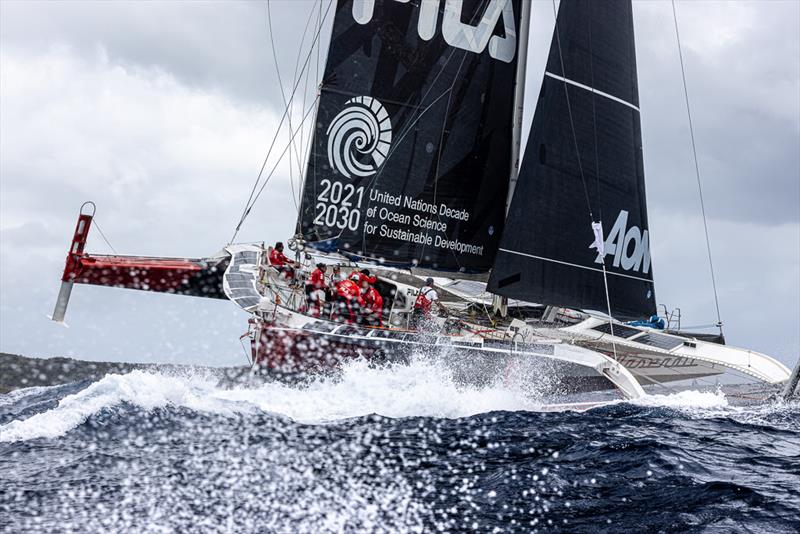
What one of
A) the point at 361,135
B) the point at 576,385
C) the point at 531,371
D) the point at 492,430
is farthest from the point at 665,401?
the point at 361,135

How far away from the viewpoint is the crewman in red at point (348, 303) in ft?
39.1

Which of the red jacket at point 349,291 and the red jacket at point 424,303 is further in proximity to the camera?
the red jacket at point 424,303

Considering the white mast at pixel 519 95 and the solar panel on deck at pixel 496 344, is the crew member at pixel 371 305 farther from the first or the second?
the white mast at pixel 519 95

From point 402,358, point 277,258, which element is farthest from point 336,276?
point 402,358

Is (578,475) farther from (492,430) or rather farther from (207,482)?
(207,482)

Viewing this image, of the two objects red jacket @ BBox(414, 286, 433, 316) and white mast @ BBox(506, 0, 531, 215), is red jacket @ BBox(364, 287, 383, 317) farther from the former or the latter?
white mast @ BBox(506, 0, 531, 215)

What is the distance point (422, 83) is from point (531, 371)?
6111mm

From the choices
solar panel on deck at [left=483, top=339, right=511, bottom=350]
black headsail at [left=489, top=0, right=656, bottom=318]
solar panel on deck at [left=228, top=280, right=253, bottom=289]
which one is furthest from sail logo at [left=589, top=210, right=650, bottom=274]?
solar panel on deck at [left=228, top=280, right=253, bottom=289]

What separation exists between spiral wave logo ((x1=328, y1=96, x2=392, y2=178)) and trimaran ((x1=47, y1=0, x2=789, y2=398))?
3 cm

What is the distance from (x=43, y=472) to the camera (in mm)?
6121

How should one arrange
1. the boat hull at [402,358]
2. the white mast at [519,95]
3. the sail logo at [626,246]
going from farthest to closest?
the white mast at [519,95] → the sail logo at [626,246] → the boat hull at [402,358]

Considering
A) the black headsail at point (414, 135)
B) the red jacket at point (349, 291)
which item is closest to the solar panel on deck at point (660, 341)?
the black headsail at point (414, 135)

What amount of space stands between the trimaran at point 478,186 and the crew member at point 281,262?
0.37ft

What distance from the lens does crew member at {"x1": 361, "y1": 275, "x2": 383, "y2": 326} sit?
472 inches
